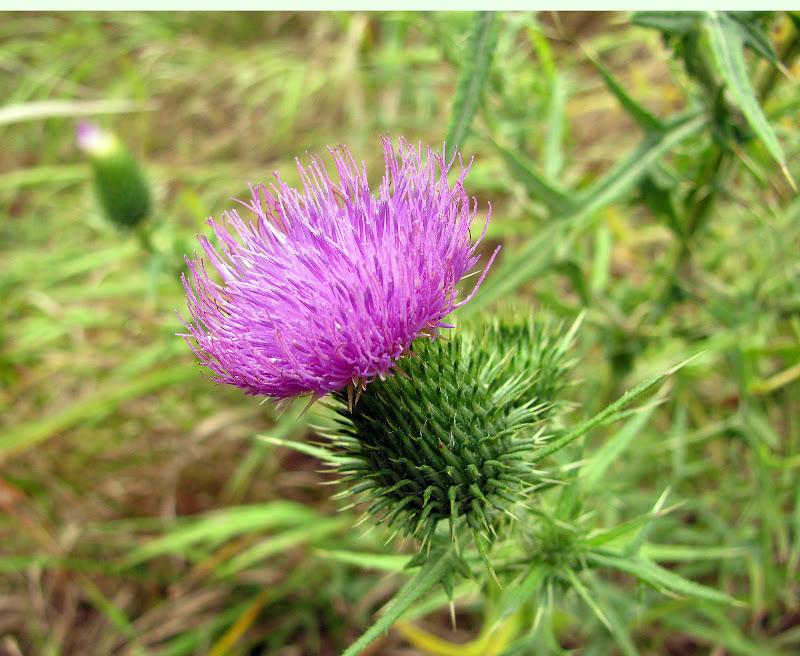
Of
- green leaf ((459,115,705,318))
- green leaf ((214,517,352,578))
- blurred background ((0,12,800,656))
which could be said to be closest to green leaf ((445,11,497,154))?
blurred background ((0,12,800,656))

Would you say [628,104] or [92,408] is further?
[92,408]

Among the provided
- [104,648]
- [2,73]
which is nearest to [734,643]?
[104,648]

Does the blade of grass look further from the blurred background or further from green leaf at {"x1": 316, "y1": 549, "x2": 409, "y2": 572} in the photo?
green leaf at {"x1": 316, "y1": 549, "x2": 409, "y2": 572}

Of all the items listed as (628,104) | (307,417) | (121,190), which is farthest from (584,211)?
(121,190)

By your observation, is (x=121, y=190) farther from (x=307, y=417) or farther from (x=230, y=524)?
(x=230, y=524)

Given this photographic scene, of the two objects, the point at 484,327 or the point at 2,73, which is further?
the point at 2,73

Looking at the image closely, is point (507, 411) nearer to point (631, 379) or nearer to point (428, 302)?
point (428, 302)
